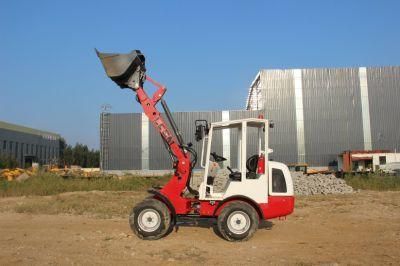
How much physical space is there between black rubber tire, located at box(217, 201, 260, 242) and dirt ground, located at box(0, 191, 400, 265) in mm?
159

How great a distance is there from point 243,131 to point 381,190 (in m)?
15.4

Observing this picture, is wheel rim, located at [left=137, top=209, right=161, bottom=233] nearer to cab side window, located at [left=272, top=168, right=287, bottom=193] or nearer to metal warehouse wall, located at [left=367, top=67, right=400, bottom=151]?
cab side window, located at [left=272, top=168, right=287, bottom=193]

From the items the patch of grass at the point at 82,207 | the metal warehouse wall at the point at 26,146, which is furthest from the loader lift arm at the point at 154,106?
the metal warehouse wall at the point at 26,146

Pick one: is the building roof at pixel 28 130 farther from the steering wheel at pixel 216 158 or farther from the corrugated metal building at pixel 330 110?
the steering wheel at pixel 216 158

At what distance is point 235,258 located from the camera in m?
7.07

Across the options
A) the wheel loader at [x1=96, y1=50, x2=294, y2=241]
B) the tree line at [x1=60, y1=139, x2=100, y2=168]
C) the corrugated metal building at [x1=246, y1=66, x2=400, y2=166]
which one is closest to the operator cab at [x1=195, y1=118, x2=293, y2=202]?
the wheel loader at [x1=96, y1=50, x2=294, y2=241]

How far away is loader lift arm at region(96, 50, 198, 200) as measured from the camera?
362 inches

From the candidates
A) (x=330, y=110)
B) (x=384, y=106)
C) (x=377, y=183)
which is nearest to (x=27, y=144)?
(x=330, y=110)

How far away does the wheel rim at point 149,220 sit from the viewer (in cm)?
874

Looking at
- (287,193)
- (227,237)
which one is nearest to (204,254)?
(227,237)

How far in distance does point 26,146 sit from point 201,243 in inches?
3240

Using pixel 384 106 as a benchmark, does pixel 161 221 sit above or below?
below

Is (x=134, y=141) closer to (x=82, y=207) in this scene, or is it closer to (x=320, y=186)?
(x=320, y=186)

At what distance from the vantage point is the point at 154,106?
9.56 meters
